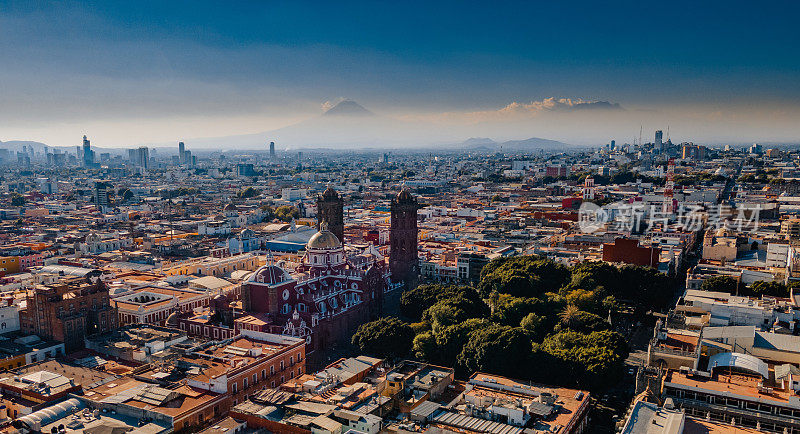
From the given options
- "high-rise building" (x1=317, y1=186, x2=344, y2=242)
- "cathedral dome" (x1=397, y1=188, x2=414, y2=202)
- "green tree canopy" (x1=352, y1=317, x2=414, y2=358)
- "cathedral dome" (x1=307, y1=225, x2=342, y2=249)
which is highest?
"cathedral dome" (x1=397, y1=188, x2=414, y2=202)

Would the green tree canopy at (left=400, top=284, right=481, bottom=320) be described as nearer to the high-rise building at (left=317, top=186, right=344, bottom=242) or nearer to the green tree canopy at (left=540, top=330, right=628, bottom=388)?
the green tree canopy at (left=540, top=330, right=628, bottom=388)

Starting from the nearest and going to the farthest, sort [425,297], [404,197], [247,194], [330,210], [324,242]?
[425,297], [324,242], [404,197], [330,210], [247,194]

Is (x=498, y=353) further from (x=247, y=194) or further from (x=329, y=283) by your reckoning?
(x=247, y=194)

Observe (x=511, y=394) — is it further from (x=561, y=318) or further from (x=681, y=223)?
(x=681, y=223)

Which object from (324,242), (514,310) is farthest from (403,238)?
(514,310)

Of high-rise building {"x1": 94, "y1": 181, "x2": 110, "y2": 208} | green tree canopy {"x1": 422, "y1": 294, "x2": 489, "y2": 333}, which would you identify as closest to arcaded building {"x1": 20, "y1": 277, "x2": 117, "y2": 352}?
green tree canopy {"x1": 422, "y1": 294, "x2": 489, "y2": 333}

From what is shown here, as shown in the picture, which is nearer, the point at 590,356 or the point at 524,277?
the point at 590,356

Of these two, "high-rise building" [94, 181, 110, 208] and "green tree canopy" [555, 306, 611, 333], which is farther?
"high-rise building" [94, 181, 110, 208]

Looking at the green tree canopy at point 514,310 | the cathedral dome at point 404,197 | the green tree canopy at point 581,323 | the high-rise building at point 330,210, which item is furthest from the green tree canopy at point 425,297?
the high-rise building at point 330,210
